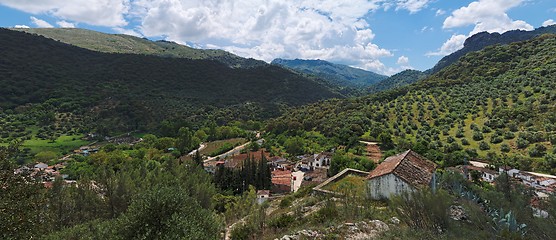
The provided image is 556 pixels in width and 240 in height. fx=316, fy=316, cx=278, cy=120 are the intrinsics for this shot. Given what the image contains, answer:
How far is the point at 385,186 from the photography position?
52.0 feet

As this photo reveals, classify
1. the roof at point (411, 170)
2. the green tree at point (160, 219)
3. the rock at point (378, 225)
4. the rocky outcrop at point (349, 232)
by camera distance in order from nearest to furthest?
the green tree at point (160, 219) → the rocky outcrop at point (349, 232) → the rock at point (378, 225) → the roof at point (411, 170)

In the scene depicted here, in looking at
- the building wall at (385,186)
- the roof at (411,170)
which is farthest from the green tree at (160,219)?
the roof at (411,170)

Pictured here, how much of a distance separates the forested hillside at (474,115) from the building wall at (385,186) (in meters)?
31.2

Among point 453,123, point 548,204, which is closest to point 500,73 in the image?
point 453,123

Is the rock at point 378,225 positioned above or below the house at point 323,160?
above

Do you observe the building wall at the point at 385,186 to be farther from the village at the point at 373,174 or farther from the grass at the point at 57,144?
the grass at the point at 57,144

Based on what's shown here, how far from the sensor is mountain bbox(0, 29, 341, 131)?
105562 mm

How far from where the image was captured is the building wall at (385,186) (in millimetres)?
15289

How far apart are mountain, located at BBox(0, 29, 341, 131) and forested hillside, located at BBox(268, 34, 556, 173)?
49.3 m

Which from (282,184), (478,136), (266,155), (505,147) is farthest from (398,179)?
(266,155)

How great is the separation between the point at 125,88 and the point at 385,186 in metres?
143

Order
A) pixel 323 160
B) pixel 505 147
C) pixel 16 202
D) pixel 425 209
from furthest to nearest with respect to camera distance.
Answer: pixel 323 160 < pixel 505 147 < pixel 425 209 < pixel 16 202

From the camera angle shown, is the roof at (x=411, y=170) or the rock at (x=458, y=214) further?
the roof at (x=411, y=170)

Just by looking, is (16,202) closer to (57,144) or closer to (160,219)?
(160,219)
